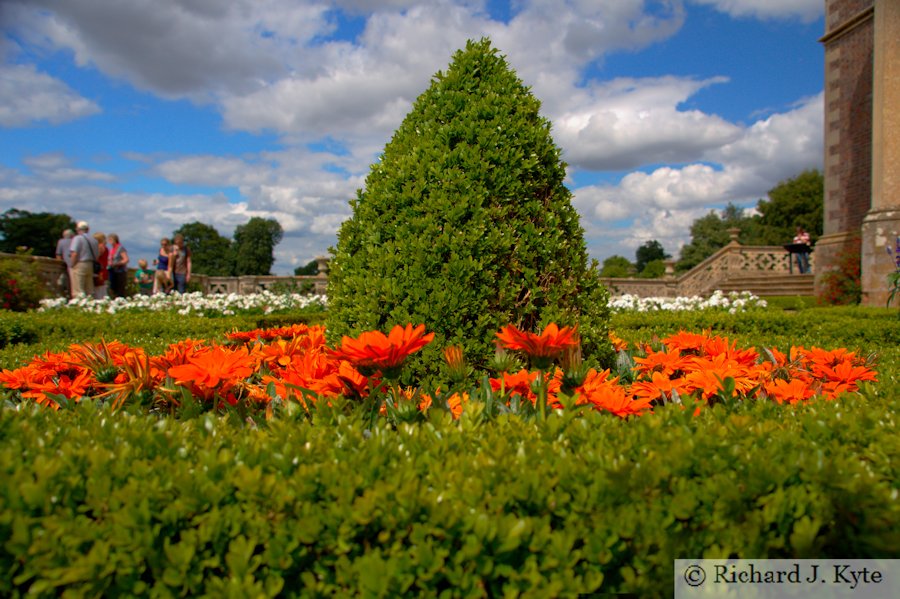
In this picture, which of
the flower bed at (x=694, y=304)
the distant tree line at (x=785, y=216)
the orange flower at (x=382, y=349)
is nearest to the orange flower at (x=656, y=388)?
the orange flower at (x=382, y=349)

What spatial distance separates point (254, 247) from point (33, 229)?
1032 inches

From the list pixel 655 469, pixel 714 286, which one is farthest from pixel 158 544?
pixel 714 286

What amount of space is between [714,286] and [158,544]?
25.1 metres

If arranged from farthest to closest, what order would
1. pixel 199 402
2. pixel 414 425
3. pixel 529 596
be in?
pixel 199 402 < pixel 414 425 < pixel 529 596

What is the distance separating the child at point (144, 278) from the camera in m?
18.3

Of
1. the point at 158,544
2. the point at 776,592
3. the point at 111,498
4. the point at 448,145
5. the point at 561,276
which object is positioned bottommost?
the point at 776,592

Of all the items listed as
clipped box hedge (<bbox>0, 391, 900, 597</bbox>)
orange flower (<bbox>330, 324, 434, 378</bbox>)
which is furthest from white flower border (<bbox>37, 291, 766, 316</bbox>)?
clipped box hedge (<bbox>0, 391, 900, 597</bbox>)

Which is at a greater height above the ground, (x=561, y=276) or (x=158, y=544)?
(x=561, y=276)

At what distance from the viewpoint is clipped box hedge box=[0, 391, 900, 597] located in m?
1.28

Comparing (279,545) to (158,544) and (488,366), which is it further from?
(488,366)

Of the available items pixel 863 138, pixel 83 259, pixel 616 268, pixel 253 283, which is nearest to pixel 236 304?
pixel 83 259

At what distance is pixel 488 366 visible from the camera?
280 cm

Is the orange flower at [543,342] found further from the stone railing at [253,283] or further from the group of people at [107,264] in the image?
the stone railing at [253,283]

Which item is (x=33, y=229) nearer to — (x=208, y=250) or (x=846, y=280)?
(x=208, y=250)
